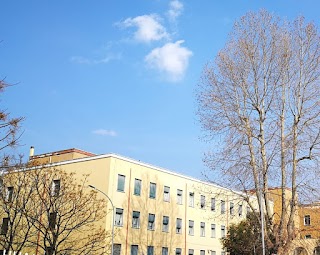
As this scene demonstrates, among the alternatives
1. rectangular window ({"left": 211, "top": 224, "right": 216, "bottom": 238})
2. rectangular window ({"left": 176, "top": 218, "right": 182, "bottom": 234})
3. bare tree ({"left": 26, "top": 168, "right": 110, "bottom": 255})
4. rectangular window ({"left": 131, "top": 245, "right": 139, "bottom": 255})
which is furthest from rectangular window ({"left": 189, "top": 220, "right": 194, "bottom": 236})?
bare tree ({"left": 26, "top": 168, "right": 110, "bottom": 255})

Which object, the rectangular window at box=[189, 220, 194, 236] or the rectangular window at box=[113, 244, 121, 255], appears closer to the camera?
the rectangular window at box=[113, 244, 121, 255]

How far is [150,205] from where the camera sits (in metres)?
44.1

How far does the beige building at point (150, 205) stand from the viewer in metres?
40.4

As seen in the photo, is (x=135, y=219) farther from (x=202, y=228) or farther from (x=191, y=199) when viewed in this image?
(x=202, y=228)

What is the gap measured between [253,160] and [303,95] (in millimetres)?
4438

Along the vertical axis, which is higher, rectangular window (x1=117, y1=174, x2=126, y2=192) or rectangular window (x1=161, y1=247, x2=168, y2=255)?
rectangular window (x1=117, y1=174, x2=126, y2=192)

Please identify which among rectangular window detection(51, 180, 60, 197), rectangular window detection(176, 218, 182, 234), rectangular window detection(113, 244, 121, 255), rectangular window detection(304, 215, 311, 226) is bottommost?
rectangular window detection(113, 244, 121, 255)

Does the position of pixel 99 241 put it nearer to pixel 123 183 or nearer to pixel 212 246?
pixel 123 183

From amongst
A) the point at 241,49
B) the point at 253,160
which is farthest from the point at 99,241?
the point at 241,49

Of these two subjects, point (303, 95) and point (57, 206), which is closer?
point (303, 95)

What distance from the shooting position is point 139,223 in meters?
42.5

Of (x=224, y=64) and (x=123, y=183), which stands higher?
(x=224, y=64)

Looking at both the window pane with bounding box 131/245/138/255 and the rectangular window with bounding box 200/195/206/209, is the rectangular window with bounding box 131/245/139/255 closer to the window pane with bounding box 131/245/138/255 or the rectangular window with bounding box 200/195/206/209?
the window pane with bounding box 131/245/138/255

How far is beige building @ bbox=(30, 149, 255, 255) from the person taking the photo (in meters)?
40.4
